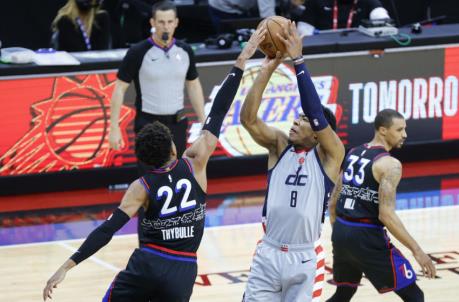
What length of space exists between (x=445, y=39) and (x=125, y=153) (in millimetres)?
4078

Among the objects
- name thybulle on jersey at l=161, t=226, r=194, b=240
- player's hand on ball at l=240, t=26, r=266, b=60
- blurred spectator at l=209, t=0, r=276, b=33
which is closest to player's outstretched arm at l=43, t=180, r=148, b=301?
name thybulle on jersey at l=161, t=226, r=194, b=240

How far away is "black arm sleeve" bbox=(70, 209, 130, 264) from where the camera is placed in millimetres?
6359

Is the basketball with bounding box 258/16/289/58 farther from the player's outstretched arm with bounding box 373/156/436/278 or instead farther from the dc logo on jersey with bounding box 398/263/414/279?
the dc logo on jersey with bounding box 398/263/414/279

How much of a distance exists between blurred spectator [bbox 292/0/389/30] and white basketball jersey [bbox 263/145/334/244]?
7678 mm

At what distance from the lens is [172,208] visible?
21.7 feet

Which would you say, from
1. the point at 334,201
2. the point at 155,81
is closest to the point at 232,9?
the point at 155,81

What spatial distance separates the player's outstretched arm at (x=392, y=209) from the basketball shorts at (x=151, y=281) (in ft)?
5.25

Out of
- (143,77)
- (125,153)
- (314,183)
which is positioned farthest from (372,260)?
(125,153)

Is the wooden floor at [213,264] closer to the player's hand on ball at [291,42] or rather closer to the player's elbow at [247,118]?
the player's elbow at [247,118]

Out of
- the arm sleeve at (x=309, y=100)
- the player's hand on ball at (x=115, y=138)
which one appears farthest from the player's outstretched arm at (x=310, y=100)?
the player's hand on ball at (x=115, y=138)

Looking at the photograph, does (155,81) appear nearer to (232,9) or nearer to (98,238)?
(98,238)

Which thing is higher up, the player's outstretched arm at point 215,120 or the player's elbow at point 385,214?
the player's outstretched arm at point 215,120

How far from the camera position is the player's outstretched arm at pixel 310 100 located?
6504 mm

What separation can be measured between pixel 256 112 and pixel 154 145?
0.71m
